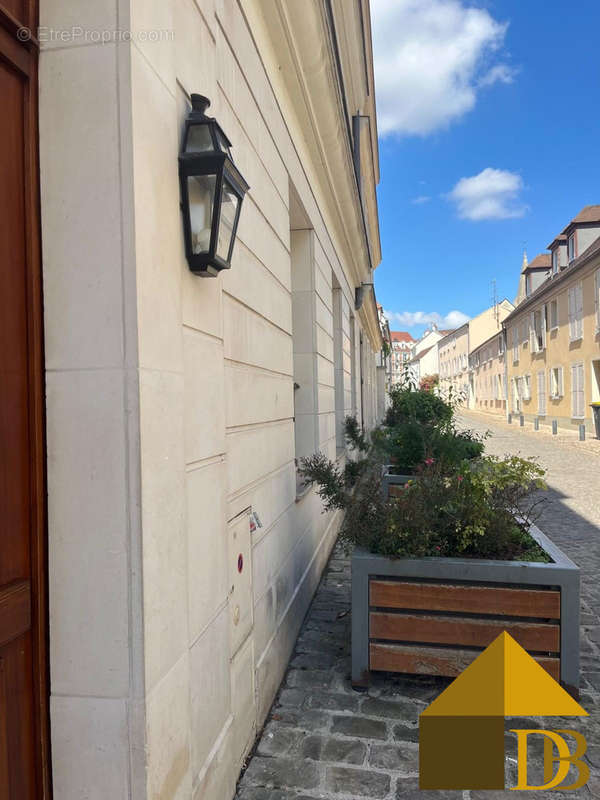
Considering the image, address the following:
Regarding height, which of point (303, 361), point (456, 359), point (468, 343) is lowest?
point (303, 361)

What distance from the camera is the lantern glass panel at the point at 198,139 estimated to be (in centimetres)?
177

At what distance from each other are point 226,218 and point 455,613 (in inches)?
89.6

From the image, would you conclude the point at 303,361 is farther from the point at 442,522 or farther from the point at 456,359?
the point at 456,359

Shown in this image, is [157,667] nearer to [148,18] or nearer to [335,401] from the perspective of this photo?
[148,18]

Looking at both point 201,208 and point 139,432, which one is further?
point 201,208

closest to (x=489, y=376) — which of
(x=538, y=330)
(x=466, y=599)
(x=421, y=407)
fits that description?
(x=538, y=330)

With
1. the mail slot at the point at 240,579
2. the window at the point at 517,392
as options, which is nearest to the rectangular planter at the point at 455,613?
the mail slot at the point at 240,579

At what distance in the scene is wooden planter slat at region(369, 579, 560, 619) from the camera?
9.13 feet

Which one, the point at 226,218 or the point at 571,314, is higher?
the point at 571,314

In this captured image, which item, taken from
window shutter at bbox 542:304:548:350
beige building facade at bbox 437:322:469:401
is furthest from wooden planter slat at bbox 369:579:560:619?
beige building facade at bbox 437:322:469:401

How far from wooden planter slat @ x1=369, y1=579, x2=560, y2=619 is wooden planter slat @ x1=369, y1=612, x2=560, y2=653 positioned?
0.05m

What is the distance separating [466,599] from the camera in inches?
112

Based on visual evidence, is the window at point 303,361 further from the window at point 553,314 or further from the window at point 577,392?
the window at point 553,314

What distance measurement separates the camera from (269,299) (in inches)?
127
